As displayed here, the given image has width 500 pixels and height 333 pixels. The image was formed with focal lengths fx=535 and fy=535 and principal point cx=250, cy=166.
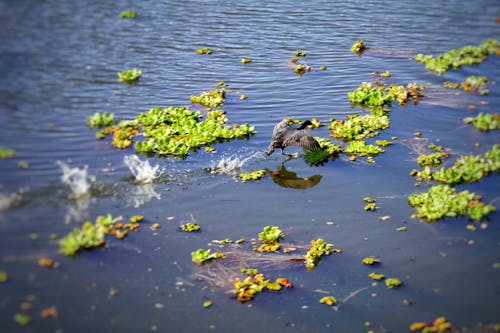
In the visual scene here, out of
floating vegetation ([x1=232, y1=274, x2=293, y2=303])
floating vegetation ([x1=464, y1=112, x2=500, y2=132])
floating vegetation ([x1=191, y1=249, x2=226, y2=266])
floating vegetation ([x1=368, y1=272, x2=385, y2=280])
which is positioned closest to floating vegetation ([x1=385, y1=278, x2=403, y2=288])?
floating vegetation ([x1=368, y1=272, x2=385, y2=280])

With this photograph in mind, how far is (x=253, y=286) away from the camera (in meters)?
9.05

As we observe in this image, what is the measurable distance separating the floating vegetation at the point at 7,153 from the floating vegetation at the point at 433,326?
906 cm

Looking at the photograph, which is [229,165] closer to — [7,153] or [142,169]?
[142,169]

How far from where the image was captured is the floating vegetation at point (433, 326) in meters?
8.29

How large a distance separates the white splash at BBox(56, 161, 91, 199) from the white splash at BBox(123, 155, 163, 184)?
3.31 feet

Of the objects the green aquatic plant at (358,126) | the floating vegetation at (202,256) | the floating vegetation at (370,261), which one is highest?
the green aquatic plant at (358,126)

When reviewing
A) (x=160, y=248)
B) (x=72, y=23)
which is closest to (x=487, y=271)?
(x=160, y=248)

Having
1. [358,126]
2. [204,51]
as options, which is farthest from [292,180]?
[204,51]

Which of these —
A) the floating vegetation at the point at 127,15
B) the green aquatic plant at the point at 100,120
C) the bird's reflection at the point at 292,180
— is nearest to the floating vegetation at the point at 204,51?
the floating vegetation at the point at 127,15

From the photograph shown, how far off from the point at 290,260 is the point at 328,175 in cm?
340

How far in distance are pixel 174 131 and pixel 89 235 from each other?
182 inches

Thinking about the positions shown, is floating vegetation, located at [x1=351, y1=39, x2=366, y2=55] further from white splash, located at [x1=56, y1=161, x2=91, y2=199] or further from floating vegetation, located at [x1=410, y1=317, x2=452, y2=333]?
floating vegetation, located at [x1=410, y1=317, x2=452, y2=333]

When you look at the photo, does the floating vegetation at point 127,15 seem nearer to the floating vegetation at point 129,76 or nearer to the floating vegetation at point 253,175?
the floating vegetation at point 129,76

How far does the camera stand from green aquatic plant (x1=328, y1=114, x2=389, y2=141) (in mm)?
14094
